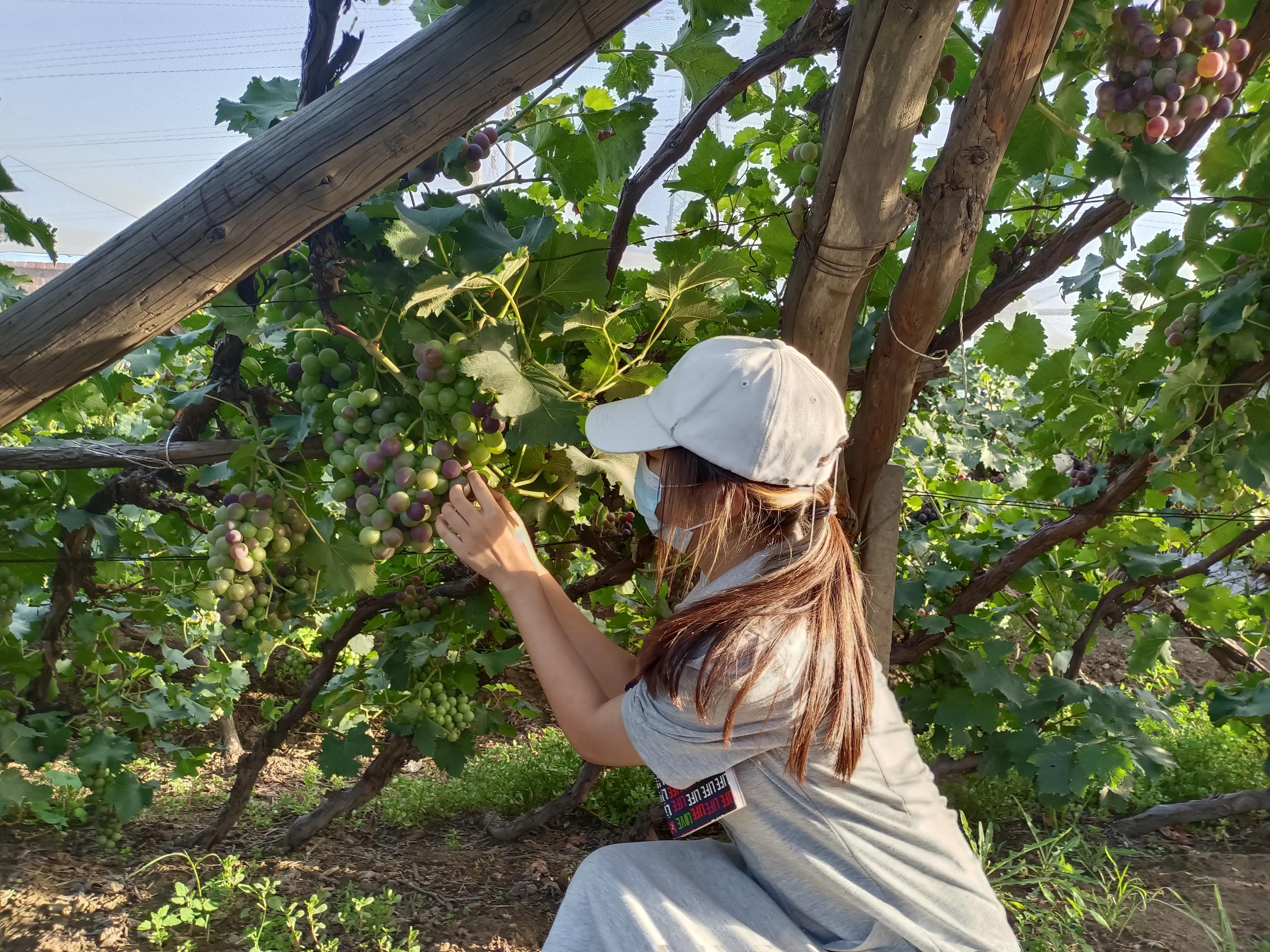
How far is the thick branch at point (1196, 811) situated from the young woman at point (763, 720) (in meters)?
2.60

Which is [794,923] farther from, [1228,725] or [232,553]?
[1228,725]

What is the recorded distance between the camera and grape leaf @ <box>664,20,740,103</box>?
5.69 ft

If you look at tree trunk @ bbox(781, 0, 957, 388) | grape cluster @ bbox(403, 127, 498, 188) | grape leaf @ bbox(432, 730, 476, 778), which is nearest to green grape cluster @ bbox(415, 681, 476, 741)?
grape leaf @ bbox(432, 730, 476, 778)

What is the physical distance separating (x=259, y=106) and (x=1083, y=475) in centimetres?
259

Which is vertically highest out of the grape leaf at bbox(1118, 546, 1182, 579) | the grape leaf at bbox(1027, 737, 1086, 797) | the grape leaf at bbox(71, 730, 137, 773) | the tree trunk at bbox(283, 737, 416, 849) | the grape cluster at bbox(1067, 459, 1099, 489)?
the grape leaf at bbox(71, 730, 137, 773)

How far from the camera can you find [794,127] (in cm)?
225

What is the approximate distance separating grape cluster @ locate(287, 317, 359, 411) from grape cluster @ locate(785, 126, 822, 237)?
33.5 inches

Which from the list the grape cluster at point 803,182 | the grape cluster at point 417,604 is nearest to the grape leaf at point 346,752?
the grape cluster at point 417,604

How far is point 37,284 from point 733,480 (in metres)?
4.11

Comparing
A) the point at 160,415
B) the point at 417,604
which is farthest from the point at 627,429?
the point at 160,415

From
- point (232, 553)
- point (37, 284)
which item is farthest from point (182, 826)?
point (37, 284)

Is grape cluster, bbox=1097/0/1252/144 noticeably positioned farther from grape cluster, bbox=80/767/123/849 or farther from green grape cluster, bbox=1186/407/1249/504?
grape cluster, bbox=80/767/123/849

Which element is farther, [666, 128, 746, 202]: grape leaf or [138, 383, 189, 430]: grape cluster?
[138, 383, 189, 430]: grape cluster

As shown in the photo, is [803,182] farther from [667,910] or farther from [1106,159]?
[667,910]
